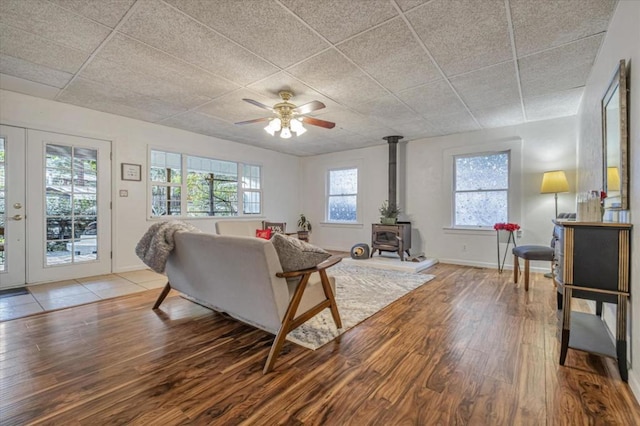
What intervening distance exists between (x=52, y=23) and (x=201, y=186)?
349 cm

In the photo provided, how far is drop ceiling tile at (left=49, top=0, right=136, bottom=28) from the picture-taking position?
1983mm

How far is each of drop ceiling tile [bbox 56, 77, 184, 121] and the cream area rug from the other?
3.44 m

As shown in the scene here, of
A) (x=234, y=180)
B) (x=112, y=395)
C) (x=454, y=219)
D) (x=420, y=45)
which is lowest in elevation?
(x=112, y=395)

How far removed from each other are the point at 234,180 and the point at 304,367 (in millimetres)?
4939

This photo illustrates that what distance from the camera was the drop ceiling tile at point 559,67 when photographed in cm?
253

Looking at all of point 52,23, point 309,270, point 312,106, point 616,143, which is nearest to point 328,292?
point 309,270

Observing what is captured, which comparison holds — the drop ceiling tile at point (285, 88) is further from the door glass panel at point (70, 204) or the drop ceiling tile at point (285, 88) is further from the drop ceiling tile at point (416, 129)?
the door glass panel at point (70, 204)

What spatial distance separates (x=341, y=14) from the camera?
2092 millimetres

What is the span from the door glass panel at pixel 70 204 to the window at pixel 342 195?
464 cm

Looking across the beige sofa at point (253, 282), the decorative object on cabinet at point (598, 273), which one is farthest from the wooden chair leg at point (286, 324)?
the decorative object on cabinet at point (598, 273)

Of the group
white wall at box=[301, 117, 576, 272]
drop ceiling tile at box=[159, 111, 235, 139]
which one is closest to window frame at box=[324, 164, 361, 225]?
white wall at box=[301, 117, 576, 272]

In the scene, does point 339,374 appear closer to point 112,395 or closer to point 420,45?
point 112,395

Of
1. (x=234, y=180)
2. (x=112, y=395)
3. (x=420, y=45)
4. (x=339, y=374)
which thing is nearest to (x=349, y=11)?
(x=420, y=45)

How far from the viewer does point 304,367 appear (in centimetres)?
184
